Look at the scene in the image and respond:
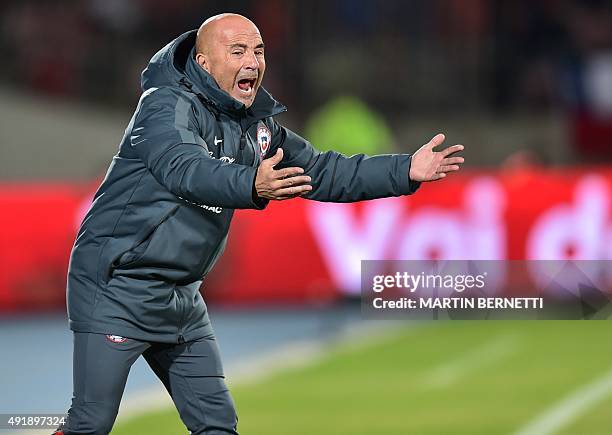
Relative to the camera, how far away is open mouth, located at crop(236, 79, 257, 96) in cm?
628

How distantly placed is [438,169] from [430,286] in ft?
6.36

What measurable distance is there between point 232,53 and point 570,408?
5.10m

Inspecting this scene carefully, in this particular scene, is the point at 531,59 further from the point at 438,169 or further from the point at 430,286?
the point at 438,169

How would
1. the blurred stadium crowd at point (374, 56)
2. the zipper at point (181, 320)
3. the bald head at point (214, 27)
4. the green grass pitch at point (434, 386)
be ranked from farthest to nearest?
the blurred stadium crowd at point (374, 56), the green grass pitch at point (434, 386), the zipper at point (181, 320), the bald head at point (214, 27)

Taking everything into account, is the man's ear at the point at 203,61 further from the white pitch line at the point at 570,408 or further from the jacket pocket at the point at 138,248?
the white pitch line at the point at 570,408

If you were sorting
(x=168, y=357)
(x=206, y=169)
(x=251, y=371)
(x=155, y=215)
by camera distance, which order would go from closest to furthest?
1. (x=206, y=169)
2. (x=155, y=215)
3. (x=168, y=357)
4. (x=251, y=371)

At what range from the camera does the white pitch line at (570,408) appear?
9531 millimetres

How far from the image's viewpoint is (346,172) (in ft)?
21.7

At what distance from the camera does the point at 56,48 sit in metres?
22.5

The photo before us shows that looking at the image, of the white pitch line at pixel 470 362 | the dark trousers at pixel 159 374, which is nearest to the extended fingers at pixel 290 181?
the dark trousers at pixel 159 374

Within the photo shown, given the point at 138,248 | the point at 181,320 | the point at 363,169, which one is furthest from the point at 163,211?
the point at 363,169

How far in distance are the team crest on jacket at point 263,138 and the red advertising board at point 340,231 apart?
827cm

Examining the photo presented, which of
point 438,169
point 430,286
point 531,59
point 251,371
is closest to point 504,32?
point 531,59

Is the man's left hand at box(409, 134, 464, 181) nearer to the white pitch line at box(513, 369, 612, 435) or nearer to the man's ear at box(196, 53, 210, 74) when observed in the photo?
the man's ear at box(196, 53, 210, 74)
